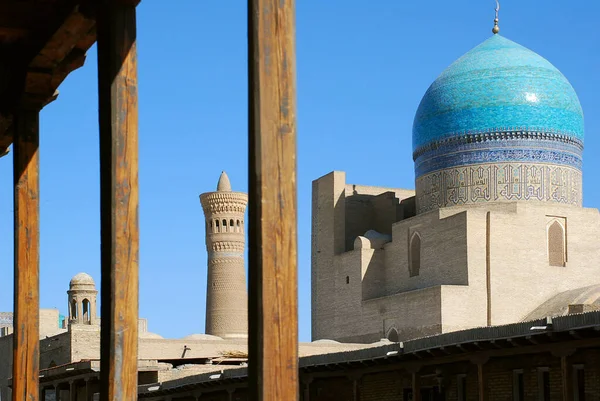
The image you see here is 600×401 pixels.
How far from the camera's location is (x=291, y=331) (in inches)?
148

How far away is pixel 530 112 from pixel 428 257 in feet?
16.6

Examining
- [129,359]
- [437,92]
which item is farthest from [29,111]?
[437,92]

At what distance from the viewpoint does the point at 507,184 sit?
31422 millimetres

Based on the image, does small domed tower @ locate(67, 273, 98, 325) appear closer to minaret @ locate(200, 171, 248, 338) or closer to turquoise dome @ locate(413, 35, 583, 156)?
minaret @ locate(200, 171, 248, 338)

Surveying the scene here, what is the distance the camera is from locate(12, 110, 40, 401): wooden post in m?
6.95

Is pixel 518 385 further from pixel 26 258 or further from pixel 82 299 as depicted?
pixel 82 299

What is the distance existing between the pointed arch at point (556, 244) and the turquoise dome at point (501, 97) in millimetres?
2839

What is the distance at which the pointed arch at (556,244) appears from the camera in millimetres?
30922

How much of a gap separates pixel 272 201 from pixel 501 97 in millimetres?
28935

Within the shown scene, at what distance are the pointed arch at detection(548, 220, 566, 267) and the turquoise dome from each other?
9.32ft

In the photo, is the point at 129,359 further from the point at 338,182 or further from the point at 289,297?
the point at 338,182

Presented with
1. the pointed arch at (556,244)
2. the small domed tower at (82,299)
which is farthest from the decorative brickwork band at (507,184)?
the small domed tower at (82,299)

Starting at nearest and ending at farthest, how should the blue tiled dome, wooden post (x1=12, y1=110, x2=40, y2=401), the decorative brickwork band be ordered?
wooden post (x1=12, y1=110, x2=40, y2=401) < the decorative brickwork band < the blue tiled dome

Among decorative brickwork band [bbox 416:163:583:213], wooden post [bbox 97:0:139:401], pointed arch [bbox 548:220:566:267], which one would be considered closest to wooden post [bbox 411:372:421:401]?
wooden post [bbox 97:0:139:401]
